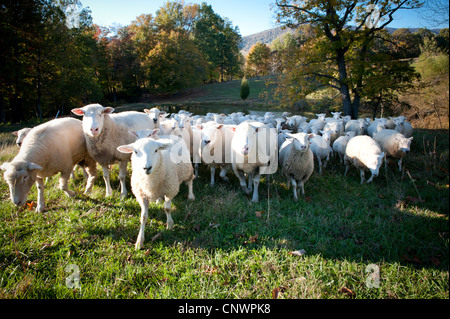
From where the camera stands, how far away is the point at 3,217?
3469 millimetres

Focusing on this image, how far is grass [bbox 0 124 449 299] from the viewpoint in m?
2.27

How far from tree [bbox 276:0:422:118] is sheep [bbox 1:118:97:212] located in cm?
965

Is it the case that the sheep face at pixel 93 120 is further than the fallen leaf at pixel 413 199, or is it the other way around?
the fallen leaf at pixel 413 199

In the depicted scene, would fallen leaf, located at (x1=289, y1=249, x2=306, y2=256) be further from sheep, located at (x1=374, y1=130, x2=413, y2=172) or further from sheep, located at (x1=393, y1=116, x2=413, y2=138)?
sheep, located at (x1=393, y1=116, x2=413, y2=138)

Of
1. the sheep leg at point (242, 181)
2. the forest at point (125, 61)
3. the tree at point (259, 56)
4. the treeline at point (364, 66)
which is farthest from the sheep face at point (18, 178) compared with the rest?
the tree at point (259, 56)

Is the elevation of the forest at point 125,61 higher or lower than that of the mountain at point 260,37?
lower

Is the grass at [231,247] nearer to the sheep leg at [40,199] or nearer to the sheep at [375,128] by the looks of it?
the sheep leg at [40,199]

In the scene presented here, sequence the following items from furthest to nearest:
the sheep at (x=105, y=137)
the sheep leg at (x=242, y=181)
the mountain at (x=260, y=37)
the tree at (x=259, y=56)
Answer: the tree at (x=259, y=56)
the mountain at (x=260, y=37)
the sheep leg at (x=242, y=181)
the sheep at (x=105, y=137)

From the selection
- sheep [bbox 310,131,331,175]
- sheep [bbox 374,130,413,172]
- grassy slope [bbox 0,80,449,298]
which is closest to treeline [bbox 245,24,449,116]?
sheep [bbox 374,130,413,172]

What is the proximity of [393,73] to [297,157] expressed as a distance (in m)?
8.76

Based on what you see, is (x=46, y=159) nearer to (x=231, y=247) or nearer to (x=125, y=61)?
(x=231, y=247)

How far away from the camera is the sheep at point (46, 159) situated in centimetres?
331

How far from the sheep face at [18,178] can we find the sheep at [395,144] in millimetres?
7990

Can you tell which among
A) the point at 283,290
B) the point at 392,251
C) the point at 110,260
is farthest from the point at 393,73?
the point at 110,260
